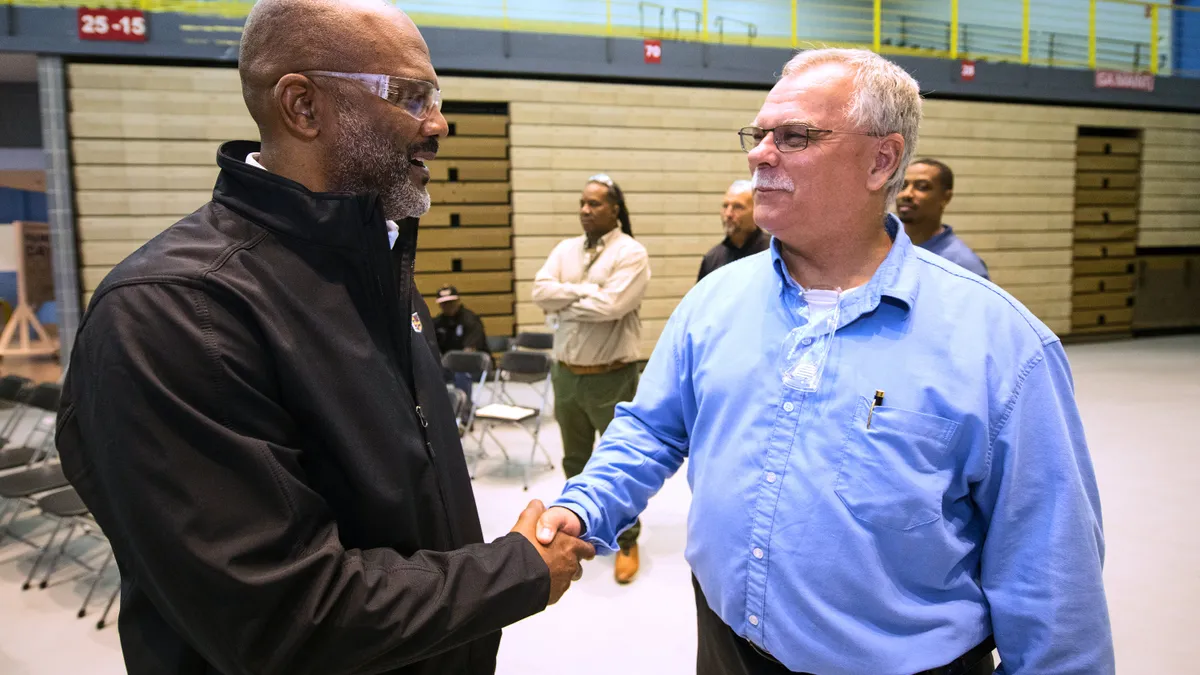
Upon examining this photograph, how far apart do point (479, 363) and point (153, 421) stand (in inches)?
204

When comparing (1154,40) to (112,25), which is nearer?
(112,25)

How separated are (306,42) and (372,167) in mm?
214

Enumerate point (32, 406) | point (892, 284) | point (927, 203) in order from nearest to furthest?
point (892, 284) < point (927, 203) < point (32, 406)

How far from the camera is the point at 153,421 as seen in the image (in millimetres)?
953

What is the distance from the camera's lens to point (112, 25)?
7.49m

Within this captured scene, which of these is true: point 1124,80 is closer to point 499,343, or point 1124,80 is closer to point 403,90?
point 499,343

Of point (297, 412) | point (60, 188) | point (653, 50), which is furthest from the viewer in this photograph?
point (653, 50)

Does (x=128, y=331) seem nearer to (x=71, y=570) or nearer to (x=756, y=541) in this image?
(x=756, y=541)

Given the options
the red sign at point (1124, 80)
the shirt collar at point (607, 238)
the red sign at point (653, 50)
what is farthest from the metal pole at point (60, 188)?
the red sign at point (1124, 80)

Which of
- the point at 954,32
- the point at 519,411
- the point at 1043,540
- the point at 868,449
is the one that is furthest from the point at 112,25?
the point at 954,32

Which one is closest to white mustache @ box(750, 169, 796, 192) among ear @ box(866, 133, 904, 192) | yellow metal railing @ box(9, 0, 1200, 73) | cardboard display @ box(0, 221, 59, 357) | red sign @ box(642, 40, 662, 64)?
ear @ box(866, 133, 904, 192)

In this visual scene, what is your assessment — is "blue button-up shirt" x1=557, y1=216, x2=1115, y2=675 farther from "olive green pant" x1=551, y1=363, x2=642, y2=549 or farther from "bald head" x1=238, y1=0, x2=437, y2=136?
"olive green pant" x1=551, y1=363, x2=642, y2=549

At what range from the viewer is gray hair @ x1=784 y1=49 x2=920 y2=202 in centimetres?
149

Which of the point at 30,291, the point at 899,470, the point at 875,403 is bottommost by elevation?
the point at 30,291
